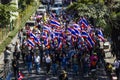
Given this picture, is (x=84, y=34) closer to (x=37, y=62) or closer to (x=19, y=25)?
(x=37, y=62)

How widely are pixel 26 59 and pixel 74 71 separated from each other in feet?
12.3

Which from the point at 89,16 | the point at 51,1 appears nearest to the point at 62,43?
the point at 89,16

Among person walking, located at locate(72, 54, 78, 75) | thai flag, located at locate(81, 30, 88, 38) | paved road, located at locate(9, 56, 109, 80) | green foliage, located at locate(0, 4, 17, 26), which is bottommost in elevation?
paved road, located at locate(9, 56, 109, 80)

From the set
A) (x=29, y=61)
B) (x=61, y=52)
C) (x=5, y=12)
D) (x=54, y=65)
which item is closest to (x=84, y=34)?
(x=61, y=52)

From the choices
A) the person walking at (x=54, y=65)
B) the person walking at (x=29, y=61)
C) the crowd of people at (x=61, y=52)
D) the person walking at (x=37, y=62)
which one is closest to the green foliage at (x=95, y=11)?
the crowd of people at (x=61, y=52)

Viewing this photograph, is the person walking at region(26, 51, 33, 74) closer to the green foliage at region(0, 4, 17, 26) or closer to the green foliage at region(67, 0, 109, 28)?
the green foliage at region(0, 4, 17, 26)

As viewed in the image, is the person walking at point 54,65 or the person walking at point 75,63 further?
the person walking at point 75,63

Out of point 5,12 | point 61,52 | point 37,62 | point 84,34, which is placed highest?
point 5,12

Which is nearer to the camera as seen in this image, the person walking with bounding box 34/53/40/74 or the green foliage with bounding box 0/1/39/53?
the person walking with bounding box 34/53/40/74

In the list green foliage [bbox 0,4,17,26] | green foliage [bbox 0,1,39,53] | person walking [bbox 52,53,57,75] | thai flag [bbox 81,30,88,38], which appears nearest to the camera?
person walking [bbox 52,53,57,75]

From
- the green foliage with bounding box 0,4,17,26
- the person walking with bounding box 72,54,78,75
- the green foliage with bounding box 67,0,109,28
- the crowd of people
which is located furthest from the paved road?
the green foliage with bounding box 67,0,109,28

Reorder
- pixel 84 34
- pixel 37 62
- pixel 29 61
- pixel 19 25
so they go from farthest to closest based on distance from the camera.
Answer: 1. pixel 19 25
2. pixel 84 34
3. pixel 29 61
4. pixel 37 62

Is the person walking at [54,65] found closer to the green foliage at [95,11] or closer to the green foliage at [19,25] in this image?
the green foliage at [19,25]

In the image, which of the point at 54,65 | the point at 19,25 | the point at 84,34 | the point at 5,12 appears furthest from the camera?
the point at 19,25
